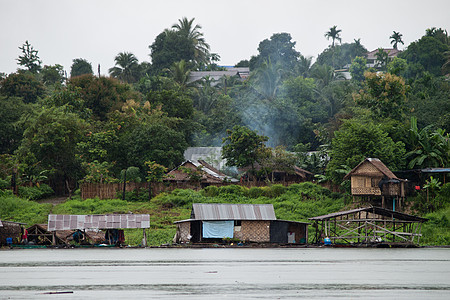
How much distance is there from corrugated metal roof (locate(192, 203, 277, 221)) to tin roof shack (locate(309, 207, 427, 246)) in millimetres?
3037

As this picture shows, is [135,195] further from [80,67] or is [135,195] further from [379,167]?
[80,67]

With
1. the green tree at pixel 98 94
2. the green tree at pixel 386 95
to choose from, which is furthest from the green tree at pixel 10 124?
the green tree at pixel 386 95

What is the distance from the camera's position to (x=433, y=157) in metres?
45.4

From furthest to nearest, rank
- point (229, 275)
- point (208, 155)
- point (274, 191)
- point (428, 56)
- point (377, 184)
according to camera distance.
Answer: point (428, 56) < point (208, 155) < point (274, 191) < point (377, 184) < point (229, 275)

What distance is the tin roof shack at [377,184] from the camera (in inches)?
1683

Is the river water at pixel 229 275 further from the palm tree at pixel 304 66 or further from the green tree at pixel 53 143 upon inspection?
the palm tree at pixel 304 66

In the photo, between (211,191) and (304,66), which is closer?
(211,191)

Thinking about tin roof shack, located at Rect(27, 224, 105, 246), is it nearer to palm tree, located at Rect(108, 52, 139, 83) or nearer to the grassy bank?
the grassy bank

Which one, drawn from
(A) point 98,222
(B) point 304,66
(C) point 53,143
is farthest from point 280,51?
(A) point 98,222

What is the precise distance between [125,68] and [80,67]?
Result: 7982 millimetres

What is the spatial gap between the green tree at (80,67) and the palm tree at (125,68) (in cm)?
556

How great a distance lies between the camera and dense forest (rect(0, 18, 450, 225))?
160 ft

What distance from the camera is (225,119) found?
68.9m

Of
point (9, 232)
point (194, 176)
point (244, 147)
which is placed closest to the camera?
point (9, 232)
